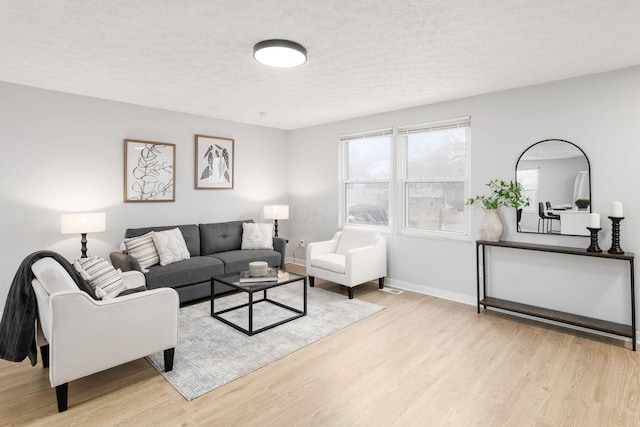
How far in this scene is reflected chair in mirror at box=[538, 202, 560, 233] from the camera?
3.45 meters

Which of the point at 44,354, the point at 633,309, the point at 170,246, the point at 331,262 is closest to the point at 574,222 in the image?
the point at 633,309

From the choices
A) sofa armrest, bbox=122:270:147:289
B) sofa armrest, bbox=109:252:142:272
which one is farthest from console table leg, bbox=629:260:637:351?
sofa armrest, bbox=109:252:142:272

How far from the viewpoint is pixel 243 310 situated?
3777 millimetres

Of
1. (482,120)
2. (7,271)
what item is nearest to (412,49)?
(482,120)

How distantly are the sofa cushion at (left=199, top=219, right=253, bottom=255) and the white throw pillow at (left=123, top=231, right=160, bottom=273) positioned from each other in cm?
80

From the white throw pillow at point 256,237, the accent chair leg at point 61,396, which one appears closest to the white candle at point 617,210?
the white throw pillow at point 256,237

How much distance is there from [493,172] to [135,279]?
396cm

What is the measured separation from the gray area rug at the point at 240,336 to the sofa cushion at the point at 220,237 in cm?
85

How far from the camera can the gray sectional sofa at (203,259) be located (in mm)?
3762

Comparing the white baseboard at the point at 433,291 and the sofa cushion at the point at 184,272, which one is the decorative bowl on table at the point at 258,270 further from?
the white baseboard at the point at 433,291

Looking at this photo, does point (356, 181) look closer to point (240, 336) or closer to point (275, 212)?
point (275, 212)

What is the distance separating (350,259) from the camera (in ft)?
13.6

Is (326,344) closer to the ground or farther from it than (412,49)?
closer to the ground

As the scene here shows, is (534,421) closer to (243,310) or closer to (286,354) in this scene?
(286,354)
